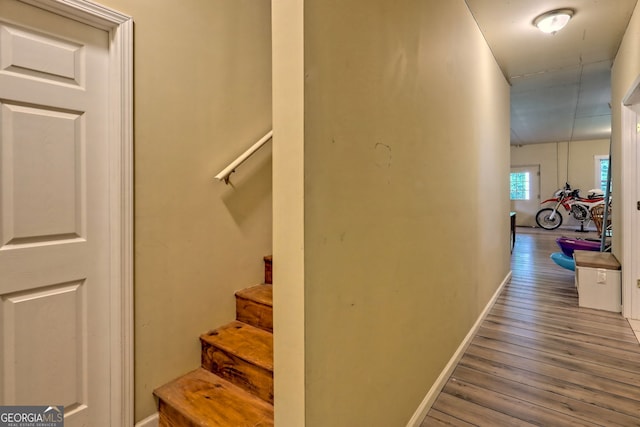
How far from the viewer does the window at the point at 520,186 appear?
9.56 meters

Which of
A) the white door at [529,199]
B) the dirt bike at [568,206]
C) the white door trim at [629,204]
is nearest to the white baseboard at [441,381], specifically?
the white door trim at [629,204]

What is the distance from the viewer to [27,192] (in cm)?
122

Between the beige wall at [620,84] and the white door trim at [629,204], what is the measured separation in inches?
2.2

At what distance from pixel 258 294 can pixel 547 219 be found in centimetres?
962

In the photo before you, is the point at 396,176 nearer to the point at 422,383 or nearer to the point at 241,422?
the point at 422,383

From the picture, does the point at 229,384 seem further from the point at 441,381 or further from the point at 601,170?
the point at 601,170

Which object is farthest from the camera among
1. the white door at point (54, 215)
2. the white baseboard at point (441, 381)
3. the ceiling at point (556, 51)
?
the ceiling at point (556, 51)

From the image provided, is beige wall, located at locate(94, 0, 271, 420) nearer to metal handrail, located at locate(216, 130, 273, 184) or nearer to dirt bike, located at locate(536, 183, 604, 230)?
metal handrail, located at locate(216, 130, 273, 184)

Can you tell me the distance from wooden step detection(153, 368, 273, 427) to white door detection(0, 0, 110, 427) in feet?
0.81

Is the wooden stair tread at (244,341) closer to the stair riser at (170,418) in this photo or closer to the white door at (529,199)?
the stair riser at (170,418)

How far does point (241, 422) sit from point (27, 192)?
1.22 m

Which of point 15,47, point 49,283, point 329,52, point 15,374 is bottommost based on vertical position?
point 15,374

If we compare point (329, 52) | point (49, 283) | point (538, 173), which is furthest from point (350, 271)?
point (538, 173)

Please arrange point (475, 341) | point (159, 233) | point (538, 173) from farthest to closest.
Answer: point (538, 173), point (475, 341), point (159, 233)
